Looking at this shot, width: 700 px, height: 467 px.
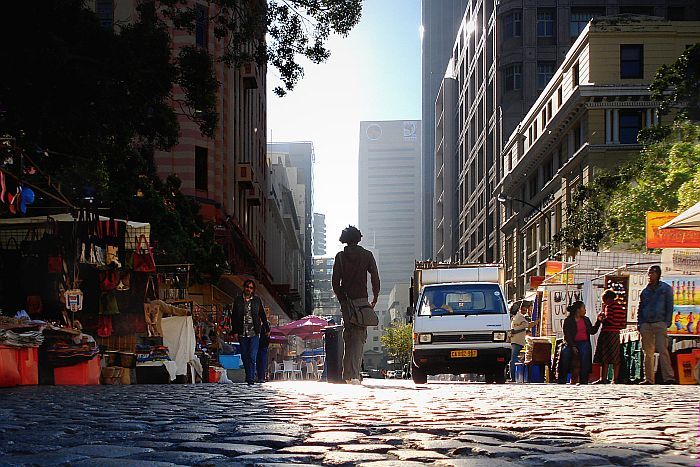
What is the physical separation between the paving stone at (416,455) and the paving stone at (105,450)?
120 cm

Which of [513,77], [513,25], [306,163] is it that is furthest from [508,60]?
[306,163]

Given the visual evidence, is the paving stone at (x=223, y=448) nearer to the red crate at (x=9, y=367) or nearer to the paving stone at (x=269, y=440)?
the paving stone at (x=269, y=440)

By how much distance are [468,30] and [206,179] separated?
60903 millimetres

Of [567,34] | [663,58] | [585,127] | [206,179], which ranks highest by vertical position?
[567,34]

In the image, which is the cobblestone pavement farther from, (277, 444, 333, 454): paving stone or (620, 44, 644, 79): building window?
(620, 44, 644, 79): building window

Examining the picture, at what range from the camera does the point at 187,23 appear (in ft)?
50.0

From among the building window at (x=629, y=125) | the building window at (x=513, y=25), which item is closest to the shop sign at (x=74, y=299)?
the building window at (x=629, y=125)

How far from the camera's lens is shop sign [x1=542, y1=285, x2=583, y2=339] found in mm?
21797

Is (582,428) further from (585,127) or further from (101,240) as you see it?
(585,127)

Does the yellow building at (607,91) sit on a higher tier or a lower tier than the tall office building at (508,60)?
lower

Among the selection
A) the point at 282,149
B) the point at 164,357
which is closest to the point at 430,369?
the point at 164,357

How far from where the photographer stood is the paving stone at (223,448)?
4.47 m

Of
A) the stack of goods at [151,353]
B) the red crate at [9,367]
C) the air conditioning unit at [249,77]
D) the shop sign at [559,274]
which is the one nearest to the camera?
the red crate at [9,367]

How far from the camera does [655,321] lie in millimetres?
15523
